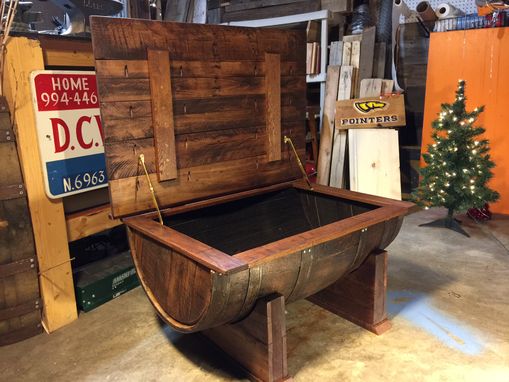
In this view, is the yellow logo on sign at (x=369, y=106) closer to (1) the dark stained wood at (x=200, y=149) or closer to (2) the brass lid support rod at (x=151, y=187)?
(1) the dark stained wood at (x=200, y=149)

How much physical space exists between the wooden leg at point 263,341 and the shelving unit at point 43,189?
1.20 meters

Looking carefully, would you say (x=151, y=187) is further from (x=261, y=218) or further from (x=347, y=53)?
(x=347, y=53)

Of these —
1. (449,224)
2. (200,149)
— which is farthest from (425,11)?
(200,149)

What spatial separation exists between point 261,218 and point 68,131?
131 centimetres

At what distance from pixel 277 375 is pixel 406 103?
4.05 meters

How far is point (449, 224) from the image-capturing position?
13.9 ft

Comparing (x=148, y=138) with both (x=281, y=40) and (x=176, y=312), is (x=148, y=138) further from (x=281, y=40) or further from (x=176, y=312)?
(x=281, y=40)

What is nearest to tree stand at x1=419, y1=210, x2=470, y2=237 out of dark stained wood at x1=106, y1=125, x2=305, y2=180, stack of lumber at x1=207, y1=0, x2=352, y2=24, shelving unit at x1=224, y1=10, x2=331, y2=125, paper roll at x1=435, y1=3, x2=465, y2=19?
shelving unit at x1=224, y1=10, x2=331, y2=125

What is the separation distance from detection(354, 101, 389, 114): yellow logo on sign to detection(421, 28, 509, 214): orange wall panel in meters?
0.68

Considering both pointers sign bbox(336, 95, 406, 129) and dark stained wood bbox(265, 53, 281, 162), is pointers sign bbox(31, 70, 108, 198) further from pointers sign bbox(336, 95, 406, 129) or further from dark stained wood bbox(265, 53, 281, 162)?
pointers sign bbox(336, 95, 406, 129)

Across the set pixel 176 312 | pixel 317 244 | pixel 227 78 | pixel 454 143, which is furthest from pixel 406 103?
pixel 176 312

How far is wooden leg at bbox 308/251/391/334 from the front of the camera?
7.91 ft

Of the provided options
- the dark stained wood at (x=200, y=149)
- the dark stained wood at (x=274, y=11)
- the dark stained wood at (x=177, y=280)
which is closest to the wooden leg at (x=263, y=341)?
the dark stained wood at (x=177, y=280)

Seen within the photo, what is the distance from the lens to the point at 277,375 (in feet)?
6.60
